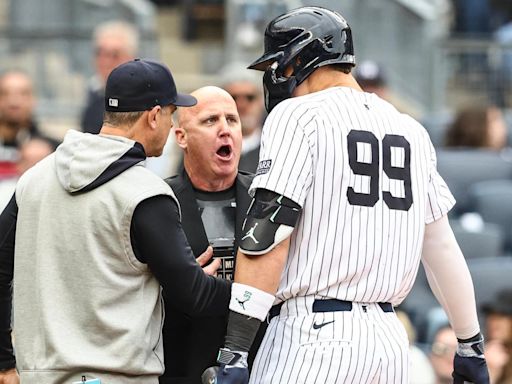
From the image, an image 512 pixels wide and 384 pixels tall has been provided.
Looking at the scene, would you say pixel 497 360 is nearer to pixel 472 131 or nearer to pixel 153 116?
pixel 153 116

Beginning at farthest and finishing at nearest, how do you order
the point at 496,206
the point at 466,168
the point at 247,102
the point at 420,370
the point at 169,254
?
1. the point at 466,168
2. the point at 496,206
3. the point at 247,102
4. the point at 420,370
5. the point at 169,254

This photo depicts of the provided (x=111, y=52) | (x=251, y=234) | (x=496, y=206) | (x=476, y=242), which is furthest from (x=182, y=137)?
(x=496, y=206)

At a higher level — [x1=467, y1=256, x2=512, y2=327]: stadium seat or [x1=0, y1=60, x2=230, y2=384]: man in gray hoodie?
[x1=0, y1=60, x2=230, y2=384]: man in gray hoodie

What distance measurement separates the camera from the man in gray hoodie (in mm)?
4230

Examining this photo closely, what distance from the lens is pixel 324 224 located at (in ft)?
14.2

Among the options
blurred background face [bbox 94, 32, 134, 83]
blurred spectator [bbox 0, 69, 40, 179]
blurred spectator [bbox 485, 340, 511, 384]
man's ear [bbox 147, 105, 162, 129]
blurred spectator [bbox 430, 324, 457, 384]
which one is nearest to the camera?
man's ear [bbox 147, 105, 162, 129]

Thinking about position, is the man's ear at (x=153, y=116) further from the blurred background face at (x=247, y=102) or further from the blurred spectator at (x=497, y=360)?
the blurred background face at (x=247, y=102)

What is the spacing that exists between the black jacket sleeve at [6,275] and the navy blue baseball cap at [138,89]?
496 millimetres

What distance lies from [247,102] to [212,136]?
348cm

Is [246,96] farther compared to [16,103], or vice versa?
[16,103]

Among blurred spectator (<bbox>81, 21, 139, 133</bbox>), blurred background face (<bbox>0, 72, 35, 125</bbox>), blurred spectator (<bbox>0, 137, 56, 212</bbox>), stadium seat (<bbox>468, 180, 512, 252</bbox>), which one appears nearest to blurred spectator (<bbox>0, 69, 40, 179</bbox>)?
blurred background face (<bbox>0, 72, 35, 125</bbox>)

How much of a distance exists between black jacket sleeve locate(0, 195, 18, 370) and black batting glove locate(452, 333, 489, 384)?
1.57 m

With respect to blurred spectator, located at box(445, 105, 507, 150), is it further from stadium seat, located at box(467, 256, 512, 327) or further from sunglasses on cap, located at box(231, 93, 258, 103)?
sunglasses on cap, located at box(231, 93, 258, 103)

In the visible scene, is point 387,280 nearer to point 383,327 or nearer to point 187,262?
point 383,327
